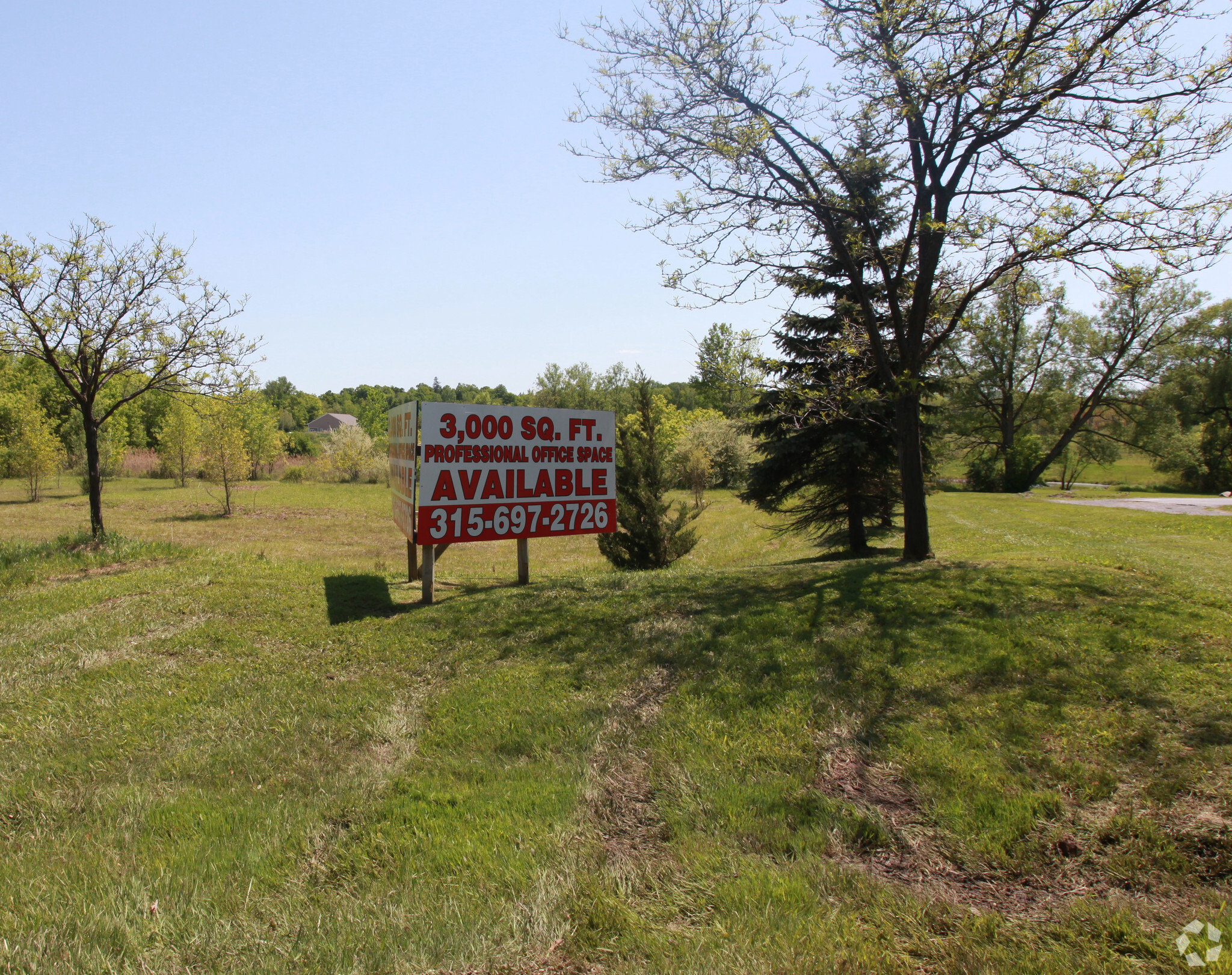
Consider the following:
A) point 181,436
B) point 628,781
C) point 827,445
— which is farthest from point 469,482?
point 181,436

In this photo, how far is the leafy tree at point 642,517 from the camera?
16.4 metres

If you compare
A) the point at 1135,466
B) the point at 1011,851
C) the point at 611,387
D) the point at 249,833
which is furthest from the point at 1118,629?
the point at 611,387

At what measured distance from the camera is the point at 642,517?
16.5 meters

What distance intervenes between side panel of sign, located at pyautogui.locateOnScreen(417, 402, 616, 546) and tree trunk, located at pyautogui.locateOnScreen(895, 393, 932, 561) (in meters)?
4.47

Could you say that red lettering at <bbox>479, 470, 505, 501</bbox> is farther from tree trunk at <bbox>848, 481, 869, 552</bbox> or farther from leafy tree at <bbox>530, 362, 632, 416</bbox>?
leafy tree at <bbox>530, 362, 632, 416</bbox>

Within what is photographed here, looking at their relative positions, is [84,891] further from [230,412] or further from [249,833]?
[230,412]

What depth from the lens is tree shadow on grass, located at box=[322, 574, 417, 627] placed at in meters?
7.84

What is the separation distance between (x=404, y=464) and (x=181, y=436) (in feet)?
121

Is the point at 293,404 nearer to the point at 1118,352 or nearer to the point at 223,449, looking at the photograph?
the point at 223,449

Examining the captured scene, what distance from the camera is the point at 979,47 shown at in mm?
8547

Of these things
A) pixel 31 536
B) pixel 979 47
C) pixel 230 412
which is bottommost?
pixel 31 536

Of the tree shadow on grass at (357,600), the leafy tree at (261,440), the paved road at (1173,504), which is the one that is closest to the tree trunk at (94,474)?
the tree shadow on grass at (357,600)

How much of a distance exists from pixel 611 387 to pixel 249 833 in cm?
10135

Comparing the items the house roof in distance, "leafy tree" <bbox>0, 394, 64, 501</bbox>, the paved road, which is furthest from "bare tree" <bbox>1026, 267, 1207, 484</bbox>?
the house roof in distance
